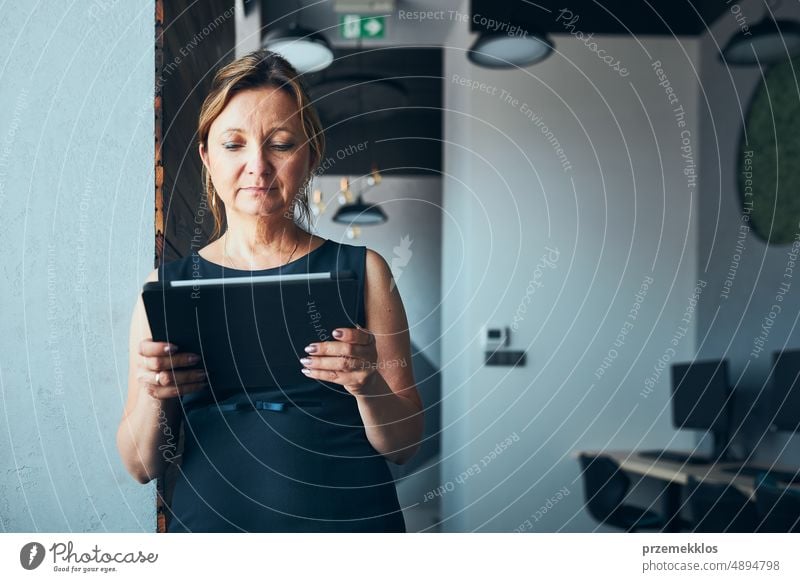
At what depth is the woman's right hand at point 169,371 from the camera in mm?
1402

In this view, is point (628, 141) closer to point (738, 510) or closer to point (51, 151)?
point (738, 510)

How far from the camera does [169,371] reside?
1.41 meters

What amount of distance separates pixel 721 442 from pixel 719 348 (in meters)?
0.41

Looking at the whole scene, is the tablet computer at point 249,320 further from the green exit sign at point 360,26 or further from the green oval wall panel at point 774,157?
the green oval wall panel at point 774,157

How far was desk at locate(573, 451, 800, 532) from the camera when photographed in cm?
224

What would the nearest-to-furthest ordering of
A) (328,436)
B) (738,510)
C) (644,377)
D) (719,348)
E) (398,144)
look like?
1. (328,436)
2. (738,510)
3. (719,348)
4. (644,377)
5. (398,144)

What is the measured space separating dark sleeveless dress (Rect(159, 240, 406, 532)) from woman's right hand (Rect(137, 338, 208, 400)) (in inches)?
1.4

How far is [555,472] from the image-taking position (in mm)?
3102

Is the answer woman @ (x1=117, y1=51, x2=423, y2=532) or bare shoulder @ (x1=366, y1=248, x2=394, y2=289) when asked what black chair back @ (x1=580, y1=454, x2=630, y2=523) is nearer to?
woman @ (x1=117, y1=51, x2=423, y2=532)

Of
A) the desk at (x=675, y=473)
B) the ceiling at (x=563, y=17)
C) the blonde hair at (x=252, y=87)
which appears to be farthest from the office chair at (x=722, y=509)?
the ceiling at (x=563, y=17)

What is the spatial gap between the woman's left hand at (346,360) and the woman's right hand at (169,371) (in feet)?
0.69

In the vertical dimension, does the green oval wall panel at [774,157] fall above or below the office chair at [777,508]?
above

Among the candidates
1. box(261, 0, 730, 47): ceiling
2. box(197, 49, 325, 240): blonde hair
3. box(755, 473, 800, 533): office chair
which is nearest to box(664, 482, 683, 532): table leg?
box(755, 473, 800, 533): office chair
